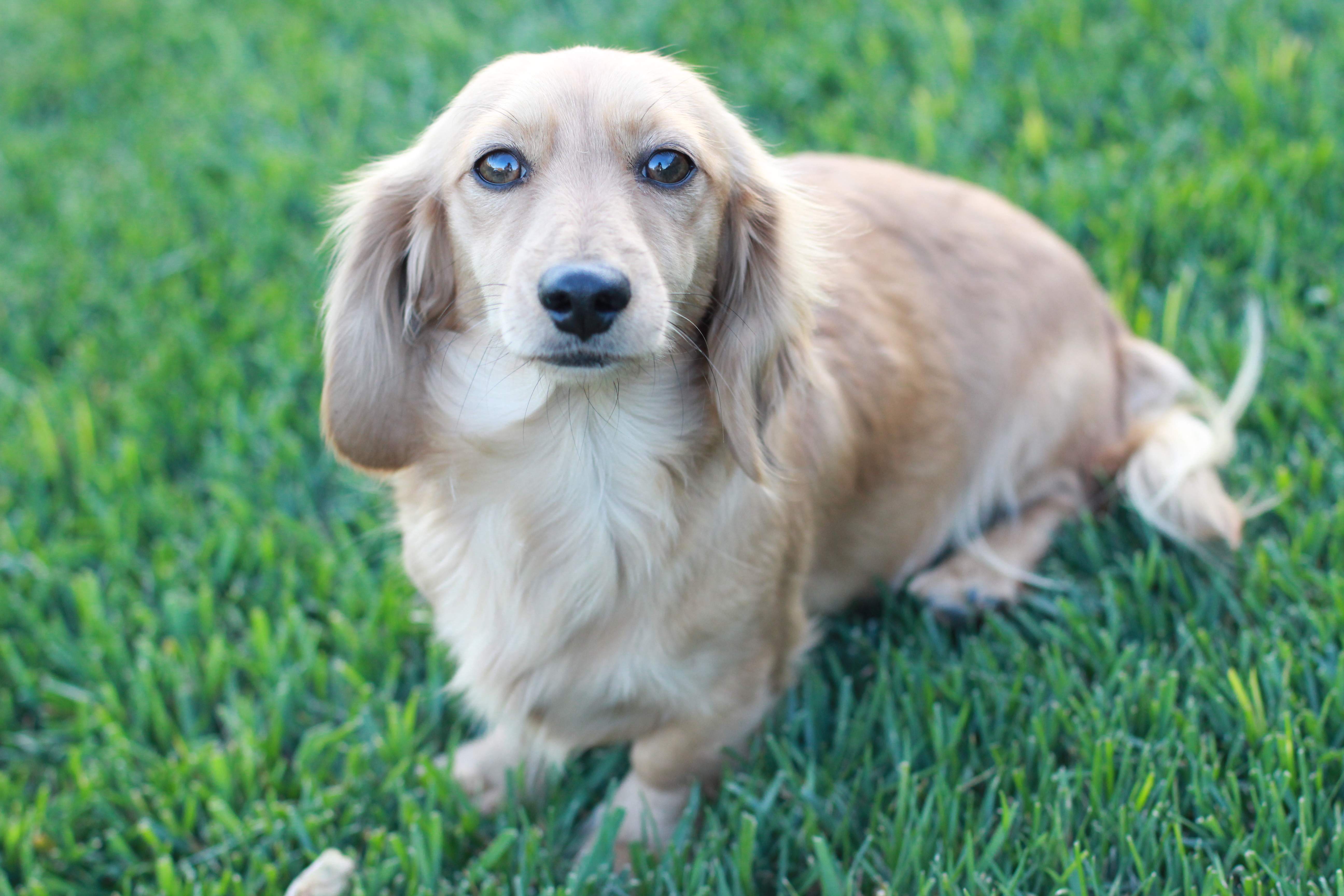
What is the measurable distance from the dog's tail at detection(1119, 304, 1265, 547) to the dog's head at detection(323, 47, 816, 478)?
3.99 ft

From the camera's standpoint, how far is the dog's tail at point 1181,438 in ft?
9.28

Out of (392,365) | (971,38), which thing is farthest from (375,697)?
(971,38)

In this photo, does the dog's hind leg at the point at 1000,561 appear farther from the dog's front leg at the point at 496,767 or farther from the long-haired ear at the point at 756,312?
the dog's front leg at the point at 496,767

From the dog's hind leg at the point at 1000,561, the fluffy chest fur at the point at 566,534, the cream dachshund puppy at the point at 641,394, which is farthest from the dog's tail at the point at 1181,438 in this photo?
the fluffy chest fur at the point at 566,534

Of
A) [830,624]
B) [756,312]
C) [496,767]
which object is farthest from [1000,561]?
[496,767]

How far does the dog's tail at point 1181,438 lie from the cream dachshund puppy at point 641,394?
0.6 inches

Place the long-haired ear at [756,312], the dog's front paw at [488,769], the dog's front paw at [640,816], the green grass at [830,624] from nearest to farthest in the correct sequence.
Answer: the long-haired ear at [756,312] < the green grass at [830,624] < the dog's front paw at [640,816] < the dog's front paw at [488,769]

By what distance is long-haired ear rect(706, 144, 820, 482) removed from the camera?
2172 mm

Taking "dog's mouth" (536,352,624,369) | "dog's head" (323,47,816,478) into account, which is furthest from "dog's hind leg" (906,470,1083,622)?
"dog's mouth" (536,352,624,369)

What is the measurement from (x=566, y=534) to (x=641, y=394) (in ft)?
1.07

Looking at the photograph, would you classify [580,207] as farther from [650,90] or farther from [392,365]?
[392,365]

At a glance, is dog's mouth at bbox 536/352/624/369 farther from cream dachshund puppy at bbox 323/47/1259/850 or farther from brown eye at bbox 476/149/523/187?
brown eye at bbox 476/149/523/187

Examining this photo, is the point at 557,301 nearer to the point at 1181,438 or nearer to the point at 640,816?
the point at 640,816

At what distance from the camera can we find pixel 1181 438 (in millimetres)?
2965
